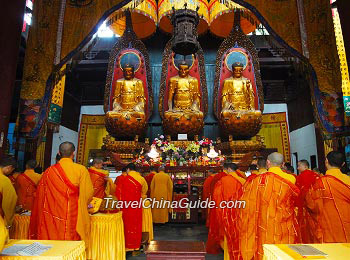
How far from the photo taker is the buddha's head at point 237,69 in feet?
30.4

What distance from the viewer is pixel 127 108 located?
9.15 meters

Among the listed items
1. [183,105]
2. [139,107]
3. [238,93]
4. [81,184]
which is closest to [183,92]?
[183,105]

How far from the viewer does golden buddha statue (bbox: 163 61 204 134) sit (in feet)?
28.8

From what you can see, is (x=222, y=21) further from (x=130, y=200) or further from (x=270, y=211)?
(x=270, y=211)

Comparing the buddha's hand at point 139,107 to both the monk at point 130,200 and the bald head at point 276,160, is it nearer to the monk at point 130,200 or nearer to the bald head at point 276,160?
the monk at point 130,200

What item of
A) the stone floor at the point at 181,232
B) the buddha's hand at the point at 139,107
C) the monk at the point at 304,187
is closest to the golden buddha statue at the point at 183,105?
the buddha's hand at the point at 139,107

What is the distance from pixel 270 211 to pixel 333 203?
525mm

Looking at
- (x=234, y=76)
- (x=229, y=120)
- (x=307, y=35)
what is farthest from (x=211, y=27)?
(x=307, y=35)

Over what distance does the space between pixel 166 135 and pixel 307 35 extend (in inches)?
216

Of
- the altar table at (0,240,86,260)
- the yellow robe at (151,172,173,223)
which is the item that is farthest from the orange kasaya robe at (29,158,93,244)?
the yellow robe at (151,172,173,223)

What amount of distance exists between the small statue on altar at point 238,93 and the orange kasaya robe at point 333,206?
6.76 metres

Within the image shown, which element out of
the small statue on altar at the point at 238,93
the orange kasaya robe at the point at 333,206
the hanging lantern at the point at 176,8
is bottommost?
the orange kasaya robe at the point at 333,206

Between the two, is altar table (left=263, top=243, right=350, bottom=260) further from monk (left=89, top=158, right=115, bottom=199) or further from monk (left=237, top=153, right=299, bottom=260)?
monk (left=89, top=158, right=115, bottom=199)

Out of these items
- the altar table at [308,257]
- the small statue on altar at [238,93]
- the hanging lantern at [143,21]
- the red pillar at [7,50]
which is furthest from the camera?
the hanging lantern at [143,21]
